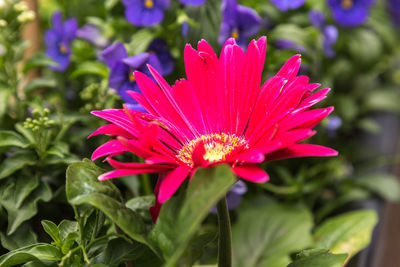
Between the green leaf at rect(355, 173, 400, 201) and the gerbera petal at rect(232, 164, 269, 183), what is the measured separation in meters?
0.65

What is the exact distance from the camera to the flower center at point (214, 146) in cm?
46

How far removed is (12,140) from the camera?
1.88 ft

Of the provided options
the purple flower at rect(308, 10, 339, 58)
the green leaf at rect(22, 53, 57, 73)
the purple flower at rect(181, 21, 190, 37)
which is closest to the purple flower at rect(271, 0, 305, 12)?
the purple flower at rect(308, 10, 339, 58)

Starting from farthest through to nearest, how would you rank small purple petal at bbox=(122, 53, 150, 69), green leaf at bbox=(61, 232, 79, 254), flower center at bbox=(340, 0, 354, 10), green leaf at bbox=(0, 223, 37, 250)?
1. flower center at bbox=(340, 0, 354, 10)
2. small purple petal at bbox=(122, 53, 150, 69)
3. green leaf at bbox=(0, 223, 37, 250)
4. green leaf at bbox=(61, 232, 79, 254)

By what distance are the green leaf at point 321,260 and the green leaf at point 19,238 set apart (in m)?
0.30

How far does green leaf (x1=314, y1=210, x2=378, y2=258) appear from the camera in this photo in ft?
2.29

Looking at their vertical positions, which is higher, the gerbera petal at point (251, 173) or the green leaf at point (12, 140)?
the gerbera petal at point (251, 173)

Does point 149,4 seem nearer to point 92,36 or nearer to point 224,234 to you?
point 92,36

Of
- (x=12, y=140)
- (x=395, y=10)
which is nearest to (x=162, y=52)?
(x=12, y=140)

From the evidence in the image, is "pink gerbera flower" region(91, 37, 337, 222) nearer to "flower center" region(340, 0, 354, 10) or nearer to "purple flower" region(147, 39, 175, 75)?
"purple flower" region(147, 39, 175, 75)

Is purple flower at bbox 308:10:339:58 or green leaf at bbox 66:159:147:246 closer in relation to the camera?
green leaf at bbox 66:159:147:246

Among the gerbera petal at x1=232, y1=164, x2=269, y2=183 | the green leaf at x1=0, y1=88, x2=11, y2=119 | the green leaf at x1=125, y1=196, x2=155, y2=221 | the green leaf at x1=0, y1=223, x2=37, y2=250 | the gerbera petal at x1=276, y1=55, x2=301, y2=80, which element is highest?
the gerbera petal at x1=276, y1=55, x2=301, y2=80

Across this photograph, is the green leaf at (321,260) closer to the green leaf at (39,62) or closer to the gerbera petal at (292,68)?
the gerbera petal at (292,68)

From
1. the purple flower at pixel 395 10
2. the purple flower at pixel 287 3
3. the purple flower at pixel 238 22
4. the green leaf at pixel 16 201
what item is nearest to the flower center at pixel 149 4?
the purple flower at pixel 238 22
